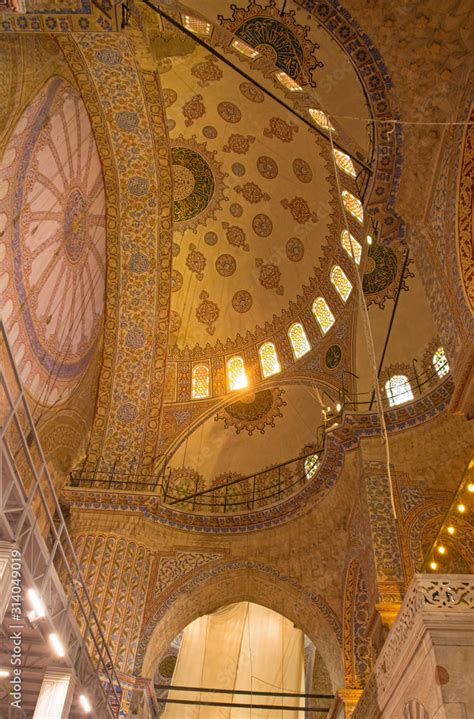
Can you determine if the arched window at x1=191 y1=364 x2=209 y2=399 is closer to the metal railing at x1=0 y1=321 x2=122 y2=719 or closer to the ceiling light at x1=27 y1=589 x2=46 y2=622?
the metal railing at x1=0 y1=321 x2=122 y2=719

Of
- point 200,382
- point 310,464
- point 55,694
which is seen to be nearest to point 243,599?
point 310,464

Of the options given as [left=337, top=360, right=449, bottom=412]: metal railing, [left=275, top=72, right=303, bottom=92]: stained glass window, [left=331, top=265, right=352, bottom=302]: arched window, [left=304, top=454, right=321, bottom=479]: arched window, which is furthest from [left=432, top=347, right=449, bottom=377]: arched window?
[left=275, top=72, right=303, bottom=92]: stained glass window

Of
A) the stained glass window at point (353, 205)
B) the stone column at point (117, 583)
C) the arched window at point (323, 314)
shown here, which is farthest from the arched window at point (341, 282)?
the stone column at point (117, 583)

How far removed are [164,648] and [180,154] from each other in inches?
343

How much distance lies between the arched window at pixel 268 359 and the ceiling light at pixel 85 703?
6.67 m

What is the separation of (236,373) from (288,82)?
22.0ft

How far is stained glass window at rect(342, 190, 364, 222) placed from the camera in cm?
1080

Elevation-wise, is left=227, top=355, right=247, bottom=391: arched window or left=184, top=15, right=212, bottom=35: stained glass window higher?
left=227, top=355, right=247, bottom=391: arched window

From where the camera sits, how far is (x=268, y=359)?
12.5 m

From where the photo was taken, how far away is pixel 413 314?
33.4 feet

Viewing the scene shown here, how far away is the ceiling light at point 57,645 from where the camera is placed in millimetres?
6215

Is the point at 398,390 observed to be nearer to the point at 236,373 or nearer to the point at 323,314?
the point at 323,314

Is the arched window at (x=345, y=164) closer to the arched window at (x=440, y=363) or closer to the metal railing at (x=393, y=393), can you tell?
the arched window at (x=440, y=363)

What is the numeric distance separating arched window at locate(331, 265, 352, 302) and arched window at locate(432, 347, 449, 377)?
212 cm
